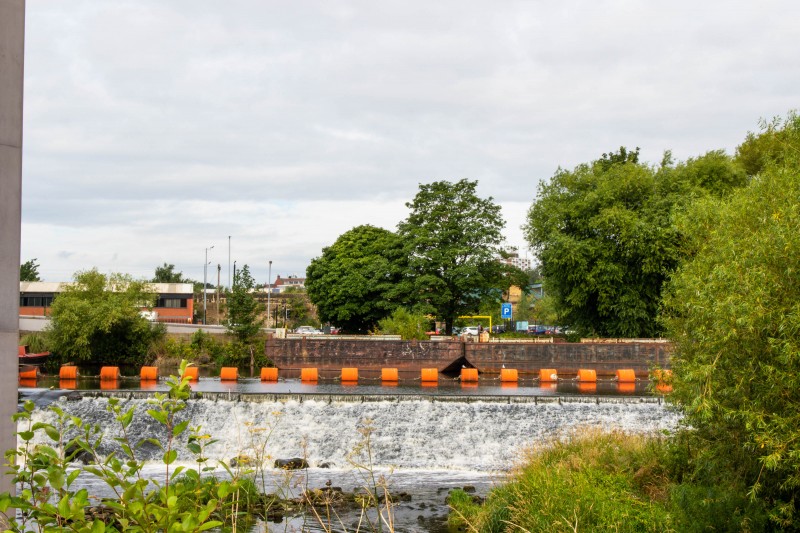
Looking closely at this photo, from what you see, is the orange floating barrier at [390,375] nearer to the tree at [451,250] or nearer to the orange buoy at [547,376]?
the orange buoy at [547,376]

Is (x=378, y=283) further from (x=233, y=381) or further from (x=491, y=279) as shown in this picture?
(x=233, y=381)

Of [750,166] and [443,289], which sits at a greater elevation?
[750,166]

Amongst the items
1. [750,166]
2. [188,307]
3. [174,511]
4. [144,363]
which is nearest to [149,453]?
[174,511]

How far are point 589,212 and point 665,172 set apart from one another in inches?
210

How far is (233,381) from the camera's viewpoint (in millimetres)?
40875

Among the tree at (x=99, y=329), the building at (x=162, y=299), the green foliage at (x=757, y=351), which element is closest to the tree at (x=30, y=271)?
the building at (x=162, y=299)

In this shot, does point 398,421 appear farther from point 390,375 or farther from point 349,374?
point 349,374

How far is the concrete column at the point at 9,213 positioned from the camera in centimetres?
566

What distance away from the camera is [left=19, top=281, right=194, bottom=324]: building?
86.6 metres

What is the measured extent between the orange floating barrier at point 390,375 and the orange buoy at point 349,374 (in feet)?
4.76

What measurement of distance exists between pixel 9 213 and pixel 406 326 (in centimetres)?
4574

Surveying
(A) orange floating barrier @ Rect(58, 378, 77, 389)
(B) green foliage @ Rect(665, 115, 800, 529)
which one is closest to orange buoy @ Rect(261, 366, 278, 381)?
Answer: (A) orange floating barrier @ Rect(58, 378, 77, 389)

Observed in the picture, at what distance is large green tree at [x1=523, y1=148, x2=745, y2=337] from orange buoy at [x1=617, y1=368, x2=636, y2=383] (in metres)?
6.05

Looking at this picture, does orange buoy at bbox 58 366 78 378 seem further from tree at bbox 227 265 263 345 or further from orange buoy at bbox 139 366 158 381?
tree at bbox 227 265 263 345
